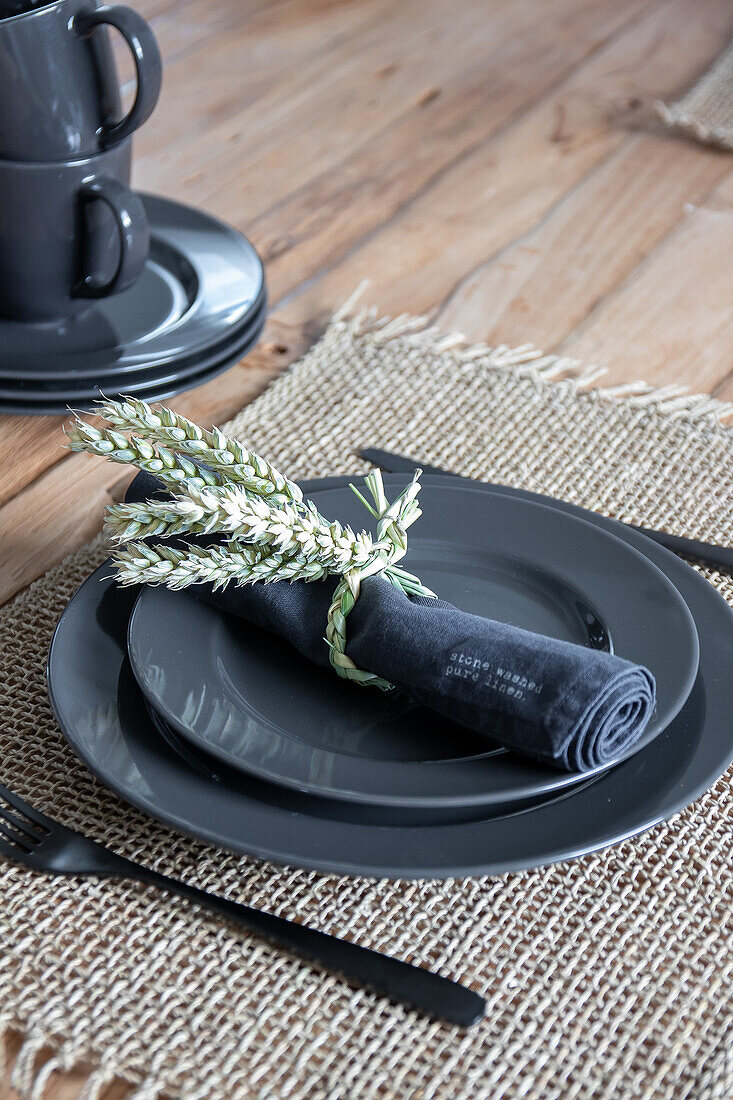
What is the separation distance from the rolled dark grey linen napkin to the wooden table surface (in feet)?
0.86

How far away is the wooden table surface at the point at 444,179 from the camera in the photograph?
968 millimetres

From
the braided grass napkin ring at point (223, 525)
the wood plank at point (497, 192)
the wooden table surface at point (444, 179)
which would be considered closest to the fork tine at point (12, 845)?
the braided grass napkin ring at point (223, 525)

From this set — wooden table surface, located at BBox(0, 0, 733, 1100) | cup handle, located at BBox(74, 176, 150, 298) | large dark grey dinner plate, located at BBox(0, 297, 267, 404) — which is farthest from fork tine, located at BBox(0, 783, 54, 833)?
cup handle, located at BBox(74, 176, 150, 298)

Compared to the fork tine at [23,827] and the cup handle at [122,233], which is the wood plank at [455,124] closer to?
the cup handle at [122,233]

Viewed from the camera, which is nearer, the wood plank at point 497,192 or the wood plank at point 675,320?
the wood plank at point 675,320

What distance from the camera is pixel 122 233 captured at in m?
0.86

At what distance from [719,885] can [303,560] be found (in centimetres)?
24

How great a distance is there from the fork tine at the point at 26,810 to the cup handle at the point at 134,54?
49 centimetres

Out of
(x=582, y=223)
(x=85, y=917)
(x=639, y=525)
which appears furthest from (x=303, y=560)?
(x=582, y=223)

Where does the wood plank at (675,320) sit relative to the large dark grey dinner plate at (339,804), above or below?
below

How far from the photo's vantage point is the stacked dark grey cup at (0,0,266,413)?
2.61 ft

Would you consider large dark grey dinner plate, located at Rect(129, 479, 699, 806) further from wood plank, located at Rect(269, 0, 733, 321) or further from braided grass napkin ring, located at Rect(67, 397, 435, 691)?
wood plank, located at Rect(269, 0, 733, 321)

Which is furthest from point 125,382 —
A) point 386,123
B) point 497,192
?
point 386,123

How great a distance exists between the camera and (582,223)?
3.85ft
